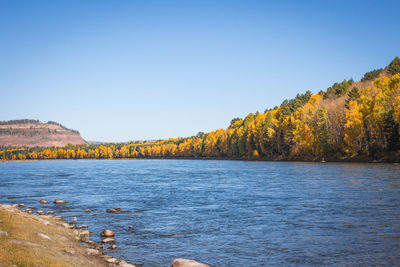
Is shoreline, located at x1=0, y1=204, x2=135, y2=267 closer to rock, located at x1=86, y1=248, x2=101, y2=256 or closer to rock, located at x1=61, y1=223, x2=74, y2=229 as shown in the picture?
rock, located at x1=86, y1=248, x2=101, y2=256

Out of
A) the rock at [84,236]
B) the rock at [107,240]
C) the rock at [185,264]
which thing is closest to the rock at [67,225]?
the rock at [84,236]

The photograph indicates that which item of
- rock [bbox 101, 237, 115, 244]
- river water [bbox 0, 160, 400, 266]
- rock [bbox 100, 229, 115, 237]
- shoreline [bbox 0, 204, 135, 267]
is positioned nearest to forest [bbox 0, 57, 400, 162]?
river water [bbox 0, 160, 400, 266]

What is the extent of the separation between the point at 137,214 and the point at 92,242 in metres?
7.91

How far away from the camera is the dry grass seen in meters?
11.1

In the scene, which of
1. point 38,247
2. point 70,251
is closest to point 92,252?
point 70,251

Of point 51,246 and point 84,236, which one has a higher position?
point 51,246

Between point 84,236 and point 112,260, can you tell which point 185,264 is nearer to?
point 112,260

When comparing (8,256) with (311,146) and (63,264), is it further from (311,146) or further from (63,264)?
(311,146)

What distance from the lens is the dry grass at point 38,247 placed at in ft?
36.6

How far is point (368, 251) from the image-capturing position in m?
15.1

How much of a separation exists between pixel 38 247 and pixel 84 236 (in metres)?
5.35

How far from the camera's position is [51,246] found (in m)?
14.7

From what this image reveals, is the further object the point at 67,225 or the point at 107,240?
the point at 67,225

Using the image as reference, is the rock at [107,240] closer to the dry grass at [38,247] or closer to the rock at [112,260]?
the dry grass at [38,247]
